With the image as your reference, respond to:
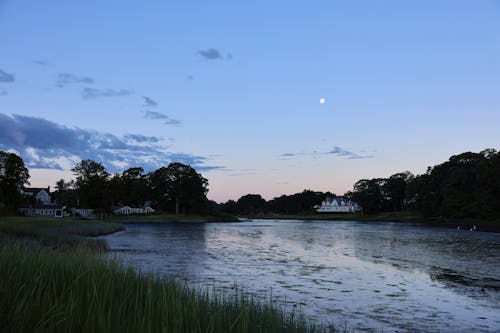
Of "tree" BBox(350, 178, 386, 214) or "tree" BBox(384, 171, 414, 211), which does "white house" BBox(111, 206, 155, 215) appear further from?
"tree" BBox(384, 171, 414, 211)

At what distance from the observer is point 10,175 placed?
103 m

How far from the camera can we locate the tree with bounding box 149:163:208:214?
15570 centimetres

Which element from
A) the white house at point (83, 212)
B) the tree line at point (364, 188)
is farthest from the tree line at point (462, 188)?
the white house at point (83, 212)

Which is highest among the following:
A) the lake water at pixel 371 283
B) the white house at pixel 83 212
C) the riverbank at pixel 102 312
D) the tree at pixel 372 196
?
the tree at pixel 372 196

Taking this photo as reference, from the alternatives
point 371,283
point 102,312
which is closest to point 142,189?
point 371,283

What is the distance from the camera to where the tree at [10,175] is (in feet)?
335

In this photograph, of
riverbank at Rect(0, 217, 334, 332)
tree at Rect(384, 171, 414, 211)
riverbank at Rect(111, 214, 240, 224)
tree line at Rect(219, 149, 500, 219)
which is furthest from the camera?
tree at Rect(384, 171, 414, 211)

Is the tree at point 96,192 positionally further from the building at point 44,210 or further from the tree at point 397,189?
the tree at point 397,189

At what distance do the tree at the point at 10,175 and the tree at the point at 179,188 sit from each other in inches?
2330

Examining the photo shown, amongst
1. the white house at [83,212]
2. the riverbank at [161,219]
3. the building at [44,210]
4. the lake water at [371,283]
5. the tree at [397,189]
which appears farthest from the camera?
the tree at [397,189]

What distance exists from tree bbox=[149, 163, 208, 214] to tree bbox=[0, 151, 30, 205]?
59.2 meters

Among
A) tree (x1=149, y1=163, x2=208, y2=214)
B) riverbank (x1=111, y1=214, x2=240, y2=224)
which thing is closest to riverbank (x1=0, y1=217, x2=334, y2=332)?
riverbank (x1=111, y1=214, x2=240, y2=224)

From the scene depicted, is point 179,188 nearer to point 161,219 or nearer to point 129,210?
point 129,210

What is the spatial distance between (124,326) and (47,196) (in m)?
167
